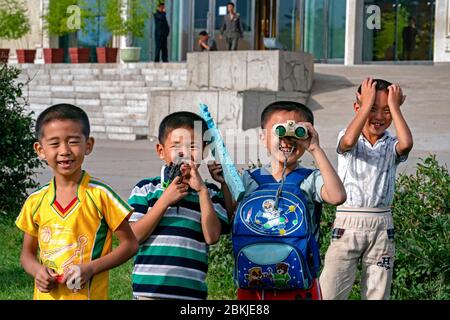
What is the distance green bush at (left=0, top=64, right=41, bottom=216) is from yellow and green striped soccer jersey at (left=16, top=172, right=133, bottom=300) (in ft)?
16.5

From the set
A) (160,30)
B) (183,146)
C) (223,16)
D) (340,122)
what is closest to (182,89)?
(340,122)

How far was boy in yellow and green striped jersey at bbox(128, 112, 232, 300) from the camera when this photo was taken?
377cm

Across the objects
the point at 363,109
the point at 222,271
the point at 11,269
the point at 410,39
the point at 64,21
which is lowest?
the point at 11,269

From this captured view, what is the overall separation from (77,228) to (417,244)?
2524 mm

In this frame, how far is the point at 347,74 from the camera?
22219 millimetres

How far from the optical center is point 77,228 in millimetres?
3580

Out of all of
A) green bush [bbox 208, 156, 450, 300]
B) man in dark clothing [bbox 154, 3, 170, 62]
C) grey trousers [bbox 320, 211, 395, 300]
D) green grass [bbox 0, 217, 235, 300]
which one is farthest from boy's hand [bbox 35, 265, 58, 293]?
man in dark clothing [bbox 154, 3, 170, 62]

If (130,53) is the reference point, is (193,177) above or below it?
below

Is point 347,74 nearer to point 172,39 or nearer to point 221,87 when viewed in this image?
point 221,87

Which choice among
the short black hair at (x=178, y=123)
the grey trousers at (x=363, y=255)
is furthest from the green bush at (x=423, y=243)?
the short black hair at (x=178, y=123)

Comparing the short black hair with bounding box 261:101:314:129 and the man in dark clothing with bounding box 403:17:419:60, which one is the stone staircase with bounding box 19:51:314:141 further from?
the short black hair with bounding box 261:101:314:129

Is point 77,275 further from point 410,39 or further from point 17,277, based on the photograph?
point 410,39

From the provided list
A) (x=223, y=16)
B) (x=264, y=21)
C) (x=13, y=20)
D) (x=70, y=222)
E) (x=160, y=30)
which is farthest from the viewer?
(x=223, y=16)
